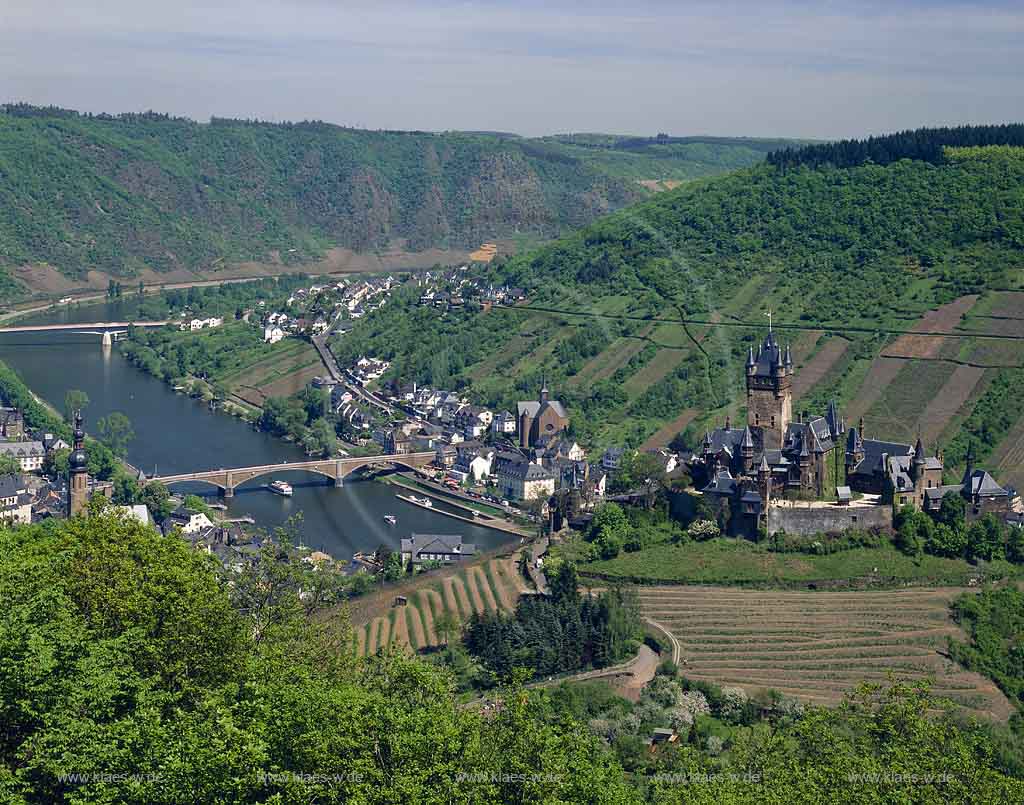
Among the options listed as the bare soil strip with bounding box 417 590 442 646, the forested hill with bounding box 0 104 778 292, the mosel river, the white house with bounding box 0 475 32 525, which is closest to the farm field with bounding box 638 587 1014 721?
the bare soil strip with bounding box 417 590 442 646

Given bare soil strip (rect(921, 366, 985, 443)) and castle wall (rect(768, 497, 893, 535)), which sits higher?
bare soil strip (rect(921, 366, 985, 443))

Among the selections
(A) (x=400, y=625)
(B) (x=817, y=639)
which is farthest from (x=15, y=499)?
(B) (x=817, y=639)

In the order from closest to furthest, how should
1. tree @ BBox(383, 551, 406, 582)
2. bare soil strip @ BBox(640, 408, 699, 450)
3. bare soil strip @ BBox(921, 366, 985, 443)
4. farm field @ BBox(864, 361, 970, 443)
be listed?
tree @ BBox(383, 551, 406, 582)
bare soil strip @ BBox(921, 366, 985, 443)
farm field @ BBox(864, 361, 970, 443)
bare soil strip @ BBox(640, 408, 699, 450)

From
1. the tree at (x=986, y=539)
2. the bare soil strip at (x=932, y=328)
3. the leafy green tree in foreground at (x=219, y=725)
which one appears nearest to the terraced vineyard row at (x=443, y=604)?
the tree at (x=986, y=539)

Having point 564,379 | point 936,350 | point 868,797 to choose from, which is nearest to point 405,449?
point 564,379

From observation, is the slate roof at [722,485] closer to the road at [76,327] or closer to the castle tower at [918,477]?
the castle tower at [918,477]

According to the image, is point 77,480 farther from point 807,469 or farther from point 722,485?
point 807,469

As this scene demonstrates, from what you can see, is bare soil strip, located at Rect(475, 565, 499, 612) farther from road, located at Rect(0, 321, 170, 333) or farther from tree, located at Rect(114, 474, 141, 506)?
road, located at Rect(0, 321, 170, 333)
